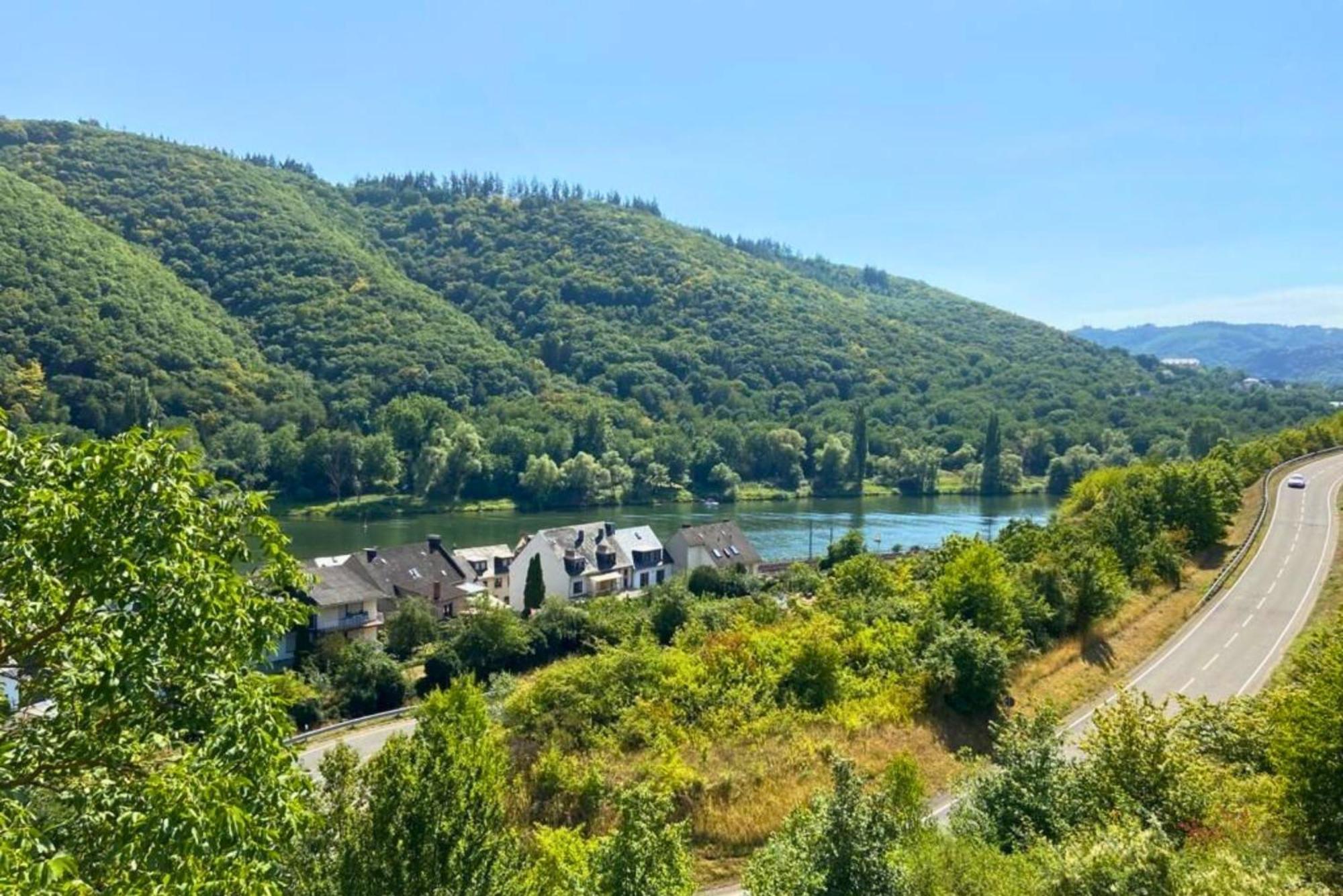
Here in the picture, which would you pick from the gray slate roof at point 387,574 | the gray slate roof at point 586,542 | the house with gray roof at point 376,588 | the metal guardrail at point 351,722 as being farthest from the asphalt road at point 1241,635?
the gray slate roof at point 586,542

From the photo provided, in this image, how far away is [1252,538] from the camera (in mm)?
39500

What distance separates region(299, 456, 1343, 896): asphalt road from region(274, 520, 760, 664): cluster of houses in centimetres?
1089

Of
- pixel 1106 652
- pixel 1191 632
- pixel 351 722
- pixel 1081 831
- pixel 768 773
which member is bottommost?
pixel 351 722

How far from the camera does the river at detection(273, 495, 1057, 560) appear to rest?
74.7 m

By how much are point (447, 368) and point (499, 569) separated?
85032 millimetres

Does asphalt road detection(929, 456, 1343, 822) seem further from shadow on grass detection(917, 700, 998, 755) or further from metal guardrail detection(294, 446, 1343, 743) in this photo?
shadow on grass detection(917, 700, 998, 755)

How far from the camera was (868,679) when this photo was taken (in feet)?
78.9

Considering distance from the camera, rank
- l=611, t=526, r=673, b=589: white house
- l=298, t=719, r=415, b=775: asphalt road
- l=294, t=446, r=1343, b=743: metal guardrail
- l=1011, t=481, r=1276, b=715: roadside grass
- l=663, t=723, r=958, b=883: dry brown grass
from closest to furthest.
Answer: l=663, t=723, r=958, b=883: dry brown grass
l=1011, t=481, r=1276, b=715: roadside grass
l=298, t=719, r=415, b=775: asphalt road
l=294, t=446, r=1343, b=743: metal guardrail
l=611, t=526, r=673, b=589: white house

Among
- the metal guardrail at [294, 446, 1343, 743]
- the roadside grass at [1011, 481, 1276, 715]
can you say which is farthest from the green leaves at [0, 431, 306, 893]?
the roadside grass at [1011, 481, 1276, 715]

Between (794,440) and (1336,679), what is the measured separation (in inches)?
4126

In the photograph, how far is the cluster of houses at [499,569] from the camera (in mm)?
39812

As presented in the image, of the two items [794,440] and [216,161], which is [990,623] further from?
[216,161]

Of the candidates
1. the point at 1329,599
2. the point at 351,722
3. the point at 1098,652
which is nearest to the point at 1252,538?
the point at 1329,599

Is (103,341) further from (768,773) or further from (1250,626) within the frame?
(1250,626)
